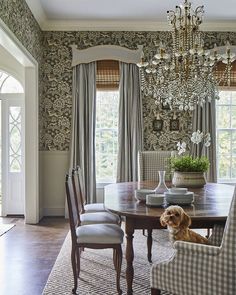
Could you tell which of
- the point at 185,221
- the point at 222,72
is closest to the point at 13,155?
the point at 222,72

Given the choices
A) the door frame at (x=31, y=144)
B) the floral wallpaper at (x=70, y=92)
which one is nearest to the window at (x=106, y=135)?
the floral wallpaper at (x=70, y=92)

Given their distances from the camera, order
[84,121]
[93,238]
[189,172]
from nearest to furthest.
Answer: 1. [93,238]
2. [189,172]
3. [84,121]

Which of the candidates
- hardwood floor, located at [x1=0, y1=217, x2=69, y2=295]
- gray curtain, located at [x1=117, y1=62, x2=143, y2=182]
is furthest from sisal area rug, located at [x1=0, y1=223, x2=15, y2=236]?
gray curtain, located at [x1=117, y1=62, x2=143, y2=182]

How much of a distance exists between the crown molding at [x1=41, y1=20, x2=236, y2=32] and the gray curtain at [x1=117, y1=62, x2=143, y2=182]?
0.78 m

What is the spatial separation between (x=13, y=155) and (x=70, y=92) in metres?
1.38

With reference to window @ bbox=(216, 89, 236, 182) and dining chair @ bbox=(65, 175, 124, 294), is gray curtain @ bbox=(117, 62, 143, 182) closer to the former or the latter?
window @ bbox=(216, 89, 236, 182)

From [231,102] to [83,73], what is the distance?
8.17ft

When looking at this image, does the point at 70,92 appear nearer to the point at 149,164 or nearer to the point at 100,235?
the point at 149,164

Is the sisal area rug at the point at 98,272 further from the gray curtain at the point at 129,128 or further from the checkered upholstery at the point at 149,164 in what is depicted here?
the gray curtain at the point at 129,128

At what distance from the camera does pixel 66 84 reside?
20.1 ft

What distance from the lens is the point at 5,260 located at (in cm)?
394

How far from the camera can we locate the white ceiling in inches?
203

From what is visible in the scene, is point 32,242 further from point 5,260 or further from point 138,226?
point 138,226

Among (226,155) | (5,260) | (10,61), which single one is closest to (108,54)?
(10,61)
